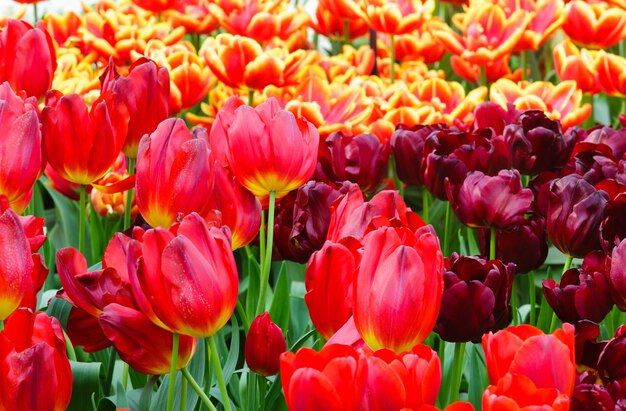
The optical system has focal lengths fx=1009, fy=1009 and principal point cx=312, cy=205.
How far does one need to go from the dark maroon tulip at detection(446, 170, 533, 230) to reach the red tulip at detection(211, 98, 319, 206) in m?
0.19

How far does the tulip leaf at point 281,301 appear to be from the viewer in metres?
1.04

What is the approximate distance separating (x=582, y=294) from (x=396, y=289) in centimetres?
25

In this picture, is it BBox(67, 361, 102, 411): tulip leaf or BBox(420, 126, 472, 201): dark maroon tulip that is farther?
BBox(420, 126, 472, 201): dark maroon tulip

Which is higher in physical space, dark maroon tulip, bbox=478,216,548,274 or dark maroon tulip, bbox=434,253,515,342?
dark maroon tulip, bbox=434,253,515,342

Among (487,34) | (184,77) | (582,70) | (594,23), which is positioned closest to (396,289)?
(184,77)

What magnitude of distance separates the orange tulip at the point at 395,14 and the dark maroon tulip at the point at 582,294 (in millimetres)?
1035

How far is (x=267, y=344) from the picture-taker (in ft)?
2.40

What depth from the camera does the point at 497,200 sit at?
0.94m

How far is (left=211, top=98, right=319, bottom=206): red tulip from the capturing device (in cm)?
81

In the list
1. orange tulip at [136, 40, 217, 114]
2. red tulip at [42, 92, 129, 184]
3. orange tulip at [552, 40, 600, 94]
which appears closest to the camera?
red tulip at [42, 92, 129, 184]

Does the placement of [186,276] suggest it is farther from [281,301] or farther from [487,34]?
[487,34]

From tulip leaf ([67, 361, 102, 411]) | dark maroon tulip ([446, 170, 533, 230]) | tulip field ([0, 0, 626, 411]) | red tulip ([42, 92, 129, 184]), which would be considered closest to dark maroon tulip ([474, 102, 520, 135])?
tulip field ([0, 0, 626, 411])

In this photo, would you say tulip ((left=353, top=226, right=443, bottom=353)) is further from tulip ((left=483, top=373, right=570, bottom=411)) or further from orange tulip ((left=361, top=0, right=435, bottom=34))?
orange tulip ((left=361, top=0, right=435, bottom=34))

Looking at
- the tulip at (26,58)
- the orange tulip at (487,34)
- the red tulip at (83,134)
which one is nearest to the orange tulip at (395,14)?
the orange tulip at (487,34)
